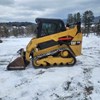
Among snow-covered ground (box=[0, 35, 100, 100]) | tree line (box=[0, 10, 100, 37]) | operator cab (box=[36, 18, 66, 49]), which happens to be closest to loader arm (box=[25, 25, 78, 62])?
operator cab (box=[36, 18, 66, 49])

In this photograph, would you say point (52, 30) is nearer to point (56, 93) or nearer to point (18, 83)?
point (18, 83)

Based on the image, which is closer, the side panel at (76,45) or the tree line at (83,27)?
the side panel at (76,45)

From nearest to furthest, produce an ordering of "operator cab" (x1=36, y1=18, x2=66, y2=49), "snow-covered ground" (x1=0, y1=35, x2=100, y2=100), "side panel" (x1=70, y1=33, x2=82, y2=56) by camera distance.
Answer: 1. "snow-covered ground" (x1=0, y1=35, x2=100, y2=100)
2. "operator cab" (x1=36, y1=18, x2=66, y2=49)
3. "side panel" (x1=70, y1=33, x2=82, y2=56)

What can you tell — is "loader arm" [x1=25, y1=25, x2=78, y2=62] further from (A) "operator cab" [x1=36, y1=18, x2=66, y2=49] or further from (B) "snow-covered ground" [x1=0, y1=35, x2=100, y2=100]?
(B) "snow-covered ground" [x1=0, y1=35, x2=100, y2=100]

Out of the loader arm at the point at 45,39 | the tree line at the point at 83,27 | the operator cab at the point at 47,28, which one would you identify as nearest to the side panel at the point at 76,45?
the loader arm at the point at 45,39

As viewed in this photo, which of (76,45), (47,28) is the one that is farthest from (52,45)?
(76,45)

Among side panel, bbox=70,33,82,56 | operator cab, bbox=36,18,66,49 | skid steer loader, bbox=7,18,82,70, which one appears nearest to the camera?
skid steer loader, bbox=7,18,82,70

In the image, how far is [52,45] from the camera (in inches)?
461

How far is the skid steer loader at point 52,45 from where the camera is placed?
448 inches

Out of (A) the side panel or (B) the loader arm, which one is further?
(A) the side panel

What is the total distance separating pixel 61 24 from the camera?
1173 cm

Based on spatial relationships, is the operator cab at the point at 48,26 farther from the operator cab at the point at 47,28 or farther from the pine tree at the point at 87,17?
the pine tree at the point at 87,17

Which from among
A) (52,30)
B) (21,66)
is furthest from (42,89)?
(52,30)

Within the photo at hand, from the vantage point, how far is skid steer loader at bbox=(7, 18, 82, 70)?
1137 centimetres
